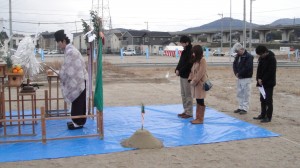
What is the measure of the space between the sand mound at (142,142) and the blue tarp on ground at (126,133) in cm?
12

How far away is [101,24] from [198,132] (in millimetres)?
2477

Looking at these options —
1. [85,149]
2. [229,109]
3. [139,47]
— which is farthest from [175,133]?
[139,47]

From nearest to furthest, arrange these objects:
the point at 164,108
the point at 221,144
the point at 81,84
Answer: the point at 221,144 → the point at 81,84 → the point at 164,108

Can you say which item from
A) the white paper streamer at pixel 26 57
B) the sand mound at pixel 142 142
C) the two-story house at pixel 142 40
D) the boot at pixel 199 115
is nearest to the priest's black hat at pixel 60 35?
the white paper streamer at pixel 26 57

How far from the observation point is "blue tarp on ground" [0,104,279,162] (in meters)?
4.79

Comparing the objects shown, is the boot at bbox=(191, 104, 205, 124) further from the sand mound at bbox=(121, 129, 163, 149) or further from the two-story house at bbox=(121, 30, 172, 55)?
the two-story house at bbox=(121, 30, 172, 55)

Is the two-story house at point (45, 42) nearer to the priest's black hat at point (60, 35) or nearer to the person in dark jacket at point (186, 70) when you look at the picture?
the priest's black hat at point (60, 35)

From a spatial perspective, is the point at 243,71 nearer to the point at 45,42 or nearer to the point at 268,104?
the point at 268,104

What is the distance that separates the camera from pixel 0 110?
19.2ft

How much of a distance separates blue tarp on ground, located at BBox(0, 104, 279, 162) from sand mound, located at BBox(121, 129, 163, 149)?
4.9 inches

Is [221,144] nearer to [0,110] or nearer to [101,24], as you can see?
[101,24]

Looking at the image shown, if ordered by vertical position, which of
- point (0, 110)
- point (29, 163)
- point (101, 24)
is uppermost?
point (101, 24)

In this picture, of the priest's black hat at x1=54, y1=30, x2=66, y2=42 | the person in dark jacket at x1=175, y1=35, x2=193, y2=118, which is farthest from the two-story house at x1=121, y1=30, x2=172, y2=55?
the priest's black hat at x1=54, y1=30, x2=66, y2=42

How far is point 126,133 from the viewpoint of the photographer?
19.1 feet
